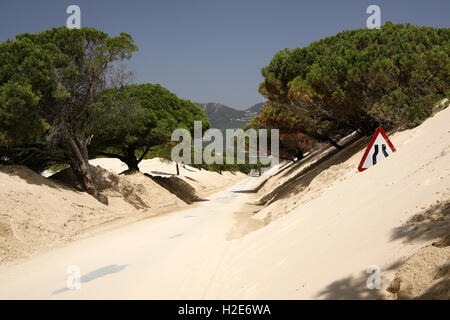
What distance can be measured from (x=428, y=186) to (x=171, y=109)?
22017 millimetres

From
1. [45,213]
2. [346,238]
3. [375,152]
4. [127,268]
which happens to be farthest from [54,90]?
[346,238]

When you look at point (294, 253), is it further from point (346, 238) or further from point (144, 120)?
point (144, 120)

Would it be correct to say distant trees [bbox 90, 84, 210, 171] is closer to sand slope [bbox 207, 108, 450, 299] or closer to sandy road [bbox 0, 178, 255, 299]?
sandy road [bbox 0, 178, 255, 299]

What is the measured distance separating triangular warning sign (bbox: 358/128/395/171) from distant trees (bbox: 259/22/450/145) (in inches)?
149

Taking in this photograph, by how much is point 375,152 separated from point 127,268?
23.1 feet

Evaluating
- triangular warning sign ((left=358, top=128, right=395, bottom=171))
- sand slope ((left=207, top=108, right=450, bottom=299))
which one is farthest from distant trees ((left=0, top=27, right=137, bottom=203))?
triangular warning sign ((left=358, top=128, right=395, bottom=171))

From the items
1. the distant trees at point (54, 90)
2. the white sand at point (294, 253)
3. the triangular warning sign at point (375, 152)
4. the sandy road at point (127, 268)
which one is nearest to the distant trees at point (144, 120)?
the distant trees at point (54, 90)

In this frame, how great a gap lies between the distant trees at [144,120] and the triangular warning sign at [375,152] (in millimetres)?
14615

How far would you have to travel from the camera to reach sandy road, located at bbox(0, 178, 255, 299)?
505 cm

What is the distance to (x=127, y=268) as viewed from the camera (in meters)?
→ 6.30

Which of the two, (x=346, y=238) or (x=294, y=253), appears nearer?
(x=346, y=238)

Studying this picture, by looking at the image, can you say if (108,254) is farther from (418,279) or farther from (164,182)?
(164,182)
